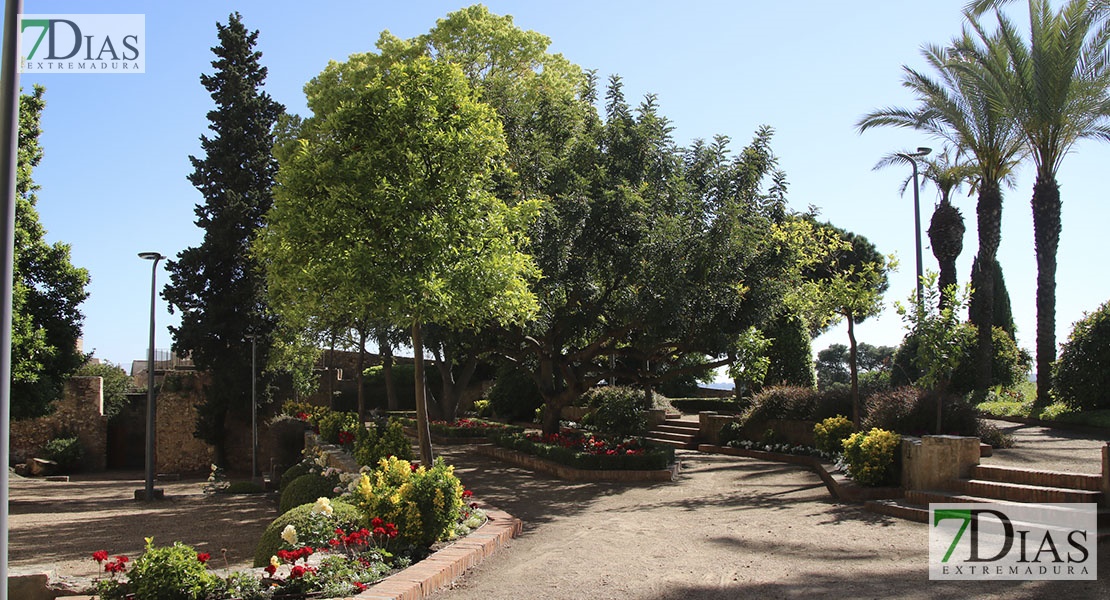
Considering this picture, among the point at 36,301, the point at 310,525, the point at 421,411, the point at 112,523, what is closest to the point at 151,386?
the point at 36,301

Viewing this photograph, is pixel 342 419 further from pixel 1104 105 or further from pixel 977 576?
pixel 1104 105

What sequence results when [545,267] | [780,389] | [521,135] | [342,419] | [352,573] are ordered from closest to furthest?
[352,573] → [545,267] → [521,135] → [780,389] → [342,419]

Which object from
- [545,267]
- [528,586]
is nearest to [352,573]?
[528,586]

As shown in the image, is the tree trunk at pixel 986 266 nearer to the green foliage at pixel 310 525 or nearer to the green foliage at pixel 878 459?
the green foliage at pixel 878 459

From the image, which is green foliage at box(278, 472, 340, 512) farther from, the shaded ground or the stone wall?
the stone wall

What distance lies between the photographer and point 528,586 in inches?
272

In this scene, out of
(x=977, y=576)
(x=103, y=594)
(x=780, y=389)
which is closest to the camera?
(x=103, y=594)

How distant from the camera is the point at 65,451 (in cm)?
2947

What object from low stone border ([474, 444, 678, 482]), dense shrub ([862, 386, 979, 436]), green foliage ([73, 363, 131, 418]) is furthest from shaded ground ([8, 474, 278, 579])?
dense shrub ([862, 386, 979, 436])

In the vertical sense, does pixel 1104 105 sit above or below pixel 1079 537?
above

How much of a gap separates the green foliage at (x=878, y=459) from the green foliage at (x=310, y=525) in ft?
23.6

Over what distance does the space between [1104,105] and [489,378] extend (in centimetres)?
2573

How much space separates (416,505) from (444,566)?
94cm

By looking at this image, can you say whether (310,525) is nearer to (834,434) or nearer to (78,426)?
(834,434)
